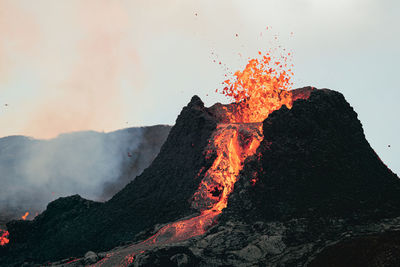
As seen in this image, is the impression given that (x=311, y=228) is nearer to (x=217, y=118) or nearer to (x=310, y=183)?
(x=310, y=183)

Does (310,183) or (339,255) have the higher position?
(310,183)

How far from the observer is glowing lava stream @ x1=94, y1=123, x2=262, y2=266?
1345 cm

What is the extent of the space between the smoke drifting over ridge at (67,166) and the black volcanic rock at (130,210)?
16059 mm

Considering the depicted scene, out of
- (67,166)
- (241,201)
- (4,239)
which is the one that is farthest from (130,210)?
(67,166)

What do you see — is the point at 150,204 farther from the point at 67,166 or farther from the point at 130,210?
the point at 67,166

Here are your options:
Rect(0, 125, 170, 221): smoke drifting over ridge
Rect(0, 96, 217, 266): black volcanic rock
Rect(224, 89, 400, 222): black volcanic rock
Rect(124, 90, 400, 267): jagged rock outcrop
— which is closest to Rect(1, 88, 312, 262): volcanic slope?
Rect(0, 96, 217, 266): black volcanic rock

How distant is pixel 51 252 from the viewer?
1753 centimetres

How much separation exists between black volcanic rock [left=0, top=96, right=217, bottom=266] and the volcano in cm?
6

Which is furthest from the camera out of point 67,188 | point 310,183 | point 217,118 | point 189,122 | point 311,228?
point 67,188

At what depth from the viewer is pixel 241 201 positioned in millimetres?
13781

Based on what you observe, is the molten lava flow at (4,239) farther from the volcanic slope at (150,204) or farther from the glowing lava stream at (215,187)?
the glowing lava stream at (215,187)

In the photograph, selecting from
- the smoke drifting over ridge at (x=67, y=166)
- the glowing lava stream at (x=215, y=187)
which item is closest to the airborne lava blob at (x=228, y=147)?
the glowing lava stream at (x=215, y=187)

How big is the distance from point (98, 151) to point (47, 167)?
5.82 meters

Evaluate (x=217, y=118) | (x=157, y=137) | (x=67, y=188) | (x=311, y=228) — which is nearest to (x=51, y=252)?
(x=217, y=118)
